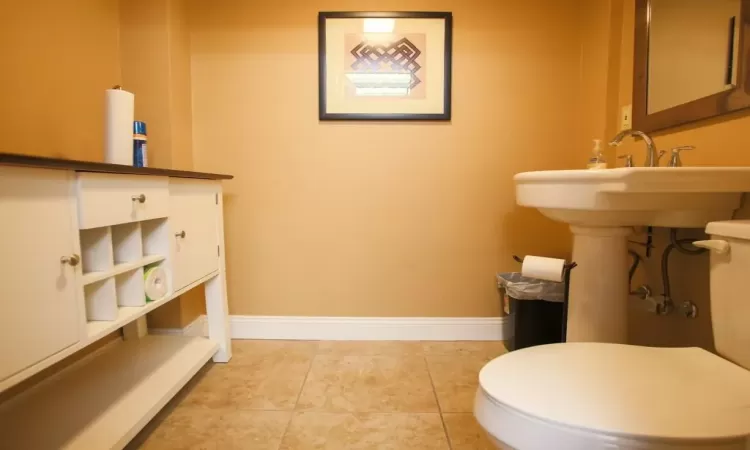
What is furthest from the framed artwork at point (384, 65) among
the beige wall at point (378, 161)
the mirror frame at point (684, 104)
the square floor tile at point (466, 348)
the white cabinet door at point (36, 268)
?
the white cabinet door at point (36, 268)

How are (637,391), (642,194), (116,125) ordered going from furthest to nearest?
(116,125), (642,194), (637,391)

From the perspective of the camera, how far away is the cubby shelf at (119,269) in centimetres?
98

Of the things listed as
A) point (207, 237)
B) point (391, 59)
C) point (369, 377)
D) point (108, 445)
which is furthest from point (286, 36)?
point (108, 445)

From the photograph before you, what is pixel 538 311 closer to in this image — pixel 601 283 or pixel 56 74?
pixel 601 283

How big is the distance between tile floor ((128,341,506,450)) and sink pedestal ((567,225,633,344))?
499 millimetres

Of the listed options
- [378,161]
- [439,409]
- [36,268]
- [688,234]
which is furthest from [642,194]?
[36,268]

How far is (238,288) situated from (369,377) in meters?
0.82

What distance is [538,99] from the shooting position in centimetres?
190

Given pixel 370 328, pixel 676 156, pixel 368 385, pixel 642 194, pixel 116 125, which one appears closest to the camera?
pixel 642 194

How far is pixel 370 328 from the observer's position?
1985mm

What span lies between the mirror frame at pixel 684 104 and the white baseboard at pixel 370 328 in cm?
109

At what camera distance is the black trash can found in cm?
167

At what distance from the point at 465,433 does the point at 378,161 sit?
3.97 feet

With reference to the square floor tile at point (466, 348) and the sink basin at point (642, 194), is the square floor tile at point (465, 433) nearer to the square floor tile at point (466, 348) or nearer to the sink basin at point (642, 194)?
the square floor tile at point (466, 348)
